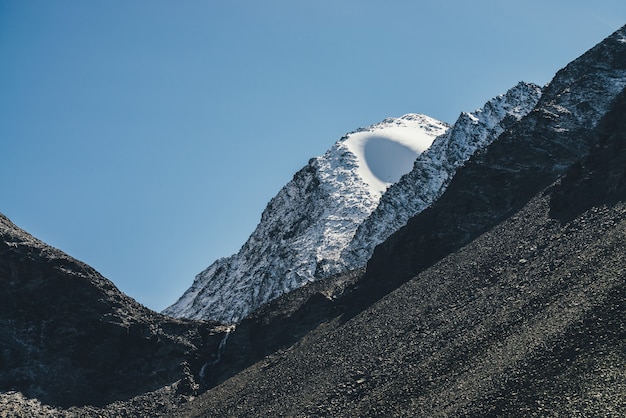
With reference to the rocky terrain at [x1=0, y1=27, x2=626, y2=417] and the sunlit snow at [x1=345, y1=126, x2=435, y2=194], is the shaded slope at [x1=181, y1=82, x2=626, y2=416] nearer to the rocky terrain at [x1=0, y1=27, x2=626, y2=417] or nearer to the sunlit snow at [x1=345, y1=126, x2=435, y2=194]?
the rocky terrain at [x1=0, y1=27, x2=626, y2=417]

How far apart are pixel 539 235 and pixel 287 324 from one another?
3357cm

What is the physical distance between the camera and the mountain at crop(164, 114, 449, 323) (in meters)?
144

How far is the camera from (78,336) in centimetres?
10525

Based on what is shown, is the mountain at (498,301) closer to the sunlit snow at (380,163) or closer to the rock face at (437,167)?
the rock face at (437,167)

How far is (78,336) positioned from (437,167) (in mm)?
68015

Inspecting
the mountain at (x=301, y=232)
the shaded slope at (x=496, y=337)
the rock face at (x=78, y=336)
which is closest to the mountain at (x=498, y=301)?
the shaded slope at (x=496, y=337)

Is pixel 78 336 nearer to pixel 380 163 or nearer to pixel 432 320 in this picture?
pixel 432 320

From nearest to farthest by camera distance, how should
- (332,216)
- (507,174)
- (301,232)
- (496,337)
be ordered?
(496,337)
(507,174)
(332,216)
(301,232)

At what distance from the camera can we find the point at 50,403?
9562 centimetres

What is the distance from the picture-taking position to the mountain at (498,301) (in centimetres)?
6028

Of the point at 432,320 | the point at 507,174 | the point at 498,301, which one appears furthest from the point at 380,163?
the point at 498,301

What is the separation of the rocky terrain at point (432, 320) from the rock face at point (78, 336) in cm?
17

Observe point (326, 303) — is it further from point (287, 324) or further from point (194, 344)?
point (194, 344)

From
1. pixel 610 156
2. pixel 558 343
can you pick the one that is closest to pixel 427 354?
pixel 558 343
